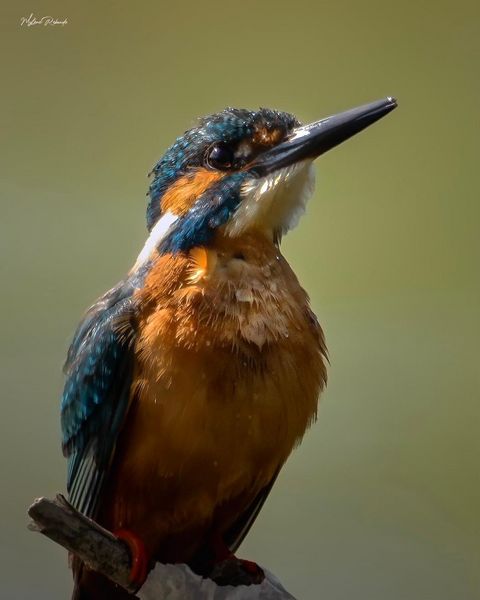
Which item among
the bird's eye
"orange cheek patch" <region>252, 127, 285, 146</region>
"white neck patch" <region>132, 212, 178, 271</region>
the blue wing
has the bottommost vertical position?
the blue wing

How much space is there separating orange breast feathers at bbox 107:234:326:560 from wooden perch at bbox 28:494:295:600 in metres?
0.07

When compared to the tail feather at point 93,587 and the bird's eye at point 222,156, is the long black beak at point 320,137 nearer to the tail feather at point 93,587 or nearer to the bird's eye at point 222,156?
the bird's eye at point 222,156

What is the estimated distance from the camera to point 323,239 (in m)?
1.91

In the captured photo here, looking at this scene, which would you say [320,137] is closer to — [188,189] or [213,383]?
[188,189]

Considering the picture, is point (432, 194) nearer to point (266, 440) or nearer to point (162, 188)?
point (162, 188)

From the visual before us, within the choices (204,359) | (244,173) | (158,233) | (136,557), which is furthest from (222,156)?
(136,557)

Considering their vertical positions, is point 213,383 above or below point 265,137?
below

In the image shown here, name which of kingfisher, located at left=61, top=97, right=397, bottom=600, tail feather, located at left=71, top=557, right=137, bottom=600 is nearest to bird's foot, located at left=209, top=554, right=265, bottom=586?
kingfisher, located at left=61, top=97, right=397, bottom=600

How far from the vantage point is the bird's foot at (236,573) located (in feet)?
4.09

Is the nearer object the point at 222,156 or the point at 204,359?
the point at 204,359

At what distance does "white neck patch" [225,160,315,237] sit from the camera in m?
1.20

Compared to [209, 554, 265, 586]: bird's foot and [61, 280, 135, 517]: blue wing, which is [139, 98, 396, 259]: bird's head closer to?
[61, 280, 135, 517]: blue wing

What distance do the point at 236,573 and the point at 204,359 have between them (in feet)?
1.15

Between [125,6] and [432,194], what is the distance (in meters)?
0.79
